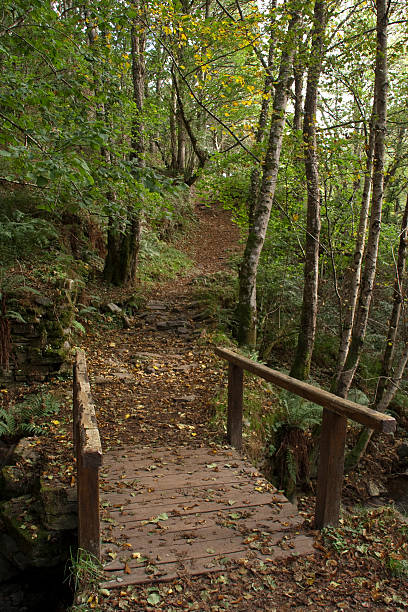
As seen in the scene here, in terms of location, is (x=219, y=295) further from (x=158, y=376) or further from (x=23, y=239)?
(x=23, y=239)

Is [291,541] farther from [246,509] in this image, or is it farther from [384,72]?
[384,72]

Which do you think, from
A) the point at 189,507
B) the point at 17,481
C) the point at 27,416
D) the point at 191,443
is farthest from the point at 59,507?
the point at 27,416

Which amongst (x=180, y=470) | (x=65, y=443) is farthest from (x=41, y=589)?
(x=180, y=470)

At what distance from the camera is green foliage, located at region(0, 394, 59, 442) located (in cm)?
563

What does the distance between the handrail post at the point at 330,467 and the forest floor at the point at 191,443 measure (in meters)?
0.15

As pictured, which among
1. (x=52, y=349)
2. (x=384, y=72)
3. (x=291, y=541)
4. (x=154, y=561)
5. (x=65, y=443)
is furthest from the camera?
(x=52, y=349)

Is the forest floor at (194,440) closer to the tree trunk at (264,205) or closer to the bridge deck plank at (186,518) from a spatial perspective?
the bridge deck plank at (186,518)

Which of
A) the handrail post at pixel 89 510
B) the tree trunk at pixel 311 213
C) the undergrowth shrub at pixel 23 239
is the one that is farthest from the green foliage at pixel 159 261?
the handrail post at pixel 89 510

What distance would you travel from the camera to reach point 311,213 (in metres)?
8.48

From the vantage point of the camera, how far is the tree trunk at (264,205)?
8.31 meters

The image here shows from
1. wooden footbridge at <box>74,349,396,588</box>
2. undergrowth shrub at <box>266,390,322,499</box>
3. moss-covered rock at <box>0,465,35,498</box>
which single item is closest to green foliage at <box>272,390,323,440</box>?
undergrowth shrub at <box>266,390,322,499</box>

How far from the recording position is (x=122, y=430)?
5844mm

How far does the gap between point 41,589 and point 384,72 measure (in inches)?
324

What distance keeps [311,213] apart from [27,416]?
6.36 meters
